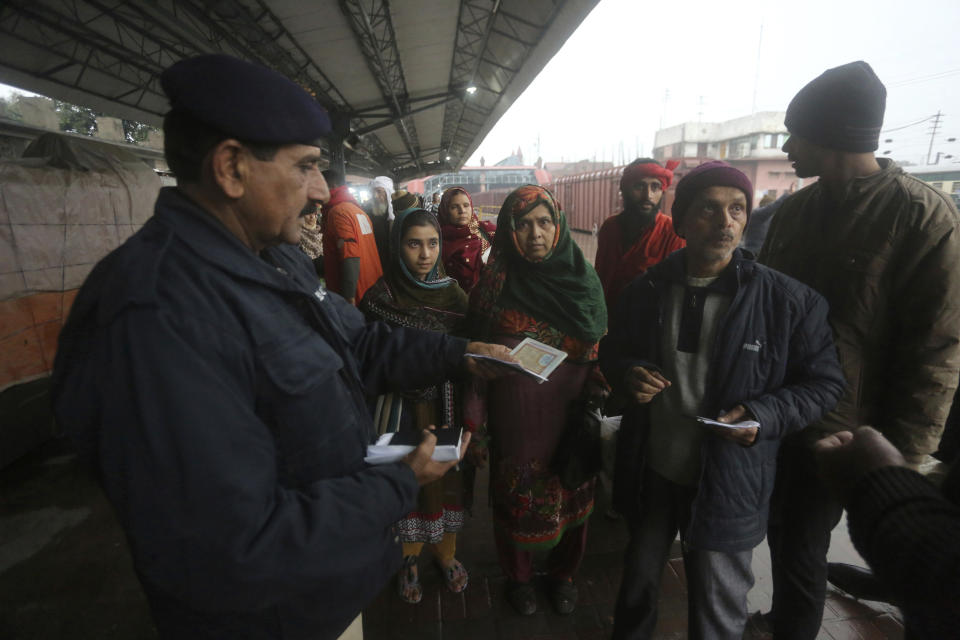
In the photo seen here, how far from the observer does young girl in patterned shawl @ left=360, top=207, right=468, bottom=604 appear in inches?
84.4

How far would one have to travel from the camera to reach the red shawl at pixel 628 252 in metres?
3.19

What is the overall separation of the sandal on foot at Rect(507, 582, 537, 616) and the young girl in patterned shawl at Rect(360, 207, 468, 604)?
268 millimetres

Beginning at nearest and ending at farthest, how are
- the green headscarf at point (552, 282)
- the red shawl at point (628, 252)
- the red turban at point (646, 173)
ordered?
the green headscarf at point (552, 282), the red shawl at point (628, 252), the red turban at point (646, 173)

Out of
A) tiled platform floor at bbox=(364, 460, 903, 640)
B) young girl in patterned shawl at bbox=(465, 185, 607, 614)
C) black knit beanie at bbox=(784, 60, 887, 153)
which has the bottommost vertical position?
tiled platform floor at bbox=(364, 460, 903, 640)

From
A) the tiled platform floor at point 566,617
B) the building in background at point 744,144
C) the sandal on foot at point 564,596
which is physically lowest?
the tiled platform floor at point 566,617

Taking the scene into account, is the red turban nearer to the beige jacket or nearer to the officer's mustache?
the beige jacket

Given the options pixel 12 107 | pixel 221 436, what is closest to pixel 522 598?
pixel 221 436

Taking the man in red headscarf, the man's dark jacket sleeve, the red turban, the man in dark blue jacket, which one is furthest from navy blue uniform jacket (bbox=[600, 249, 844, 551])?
the red turban

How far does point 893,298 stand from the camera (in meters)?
1.54

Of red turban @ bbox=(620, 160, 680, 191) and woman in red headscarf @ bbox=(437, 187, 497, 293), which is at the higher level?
red turban @ bbox=(620, 160, 680, 191)

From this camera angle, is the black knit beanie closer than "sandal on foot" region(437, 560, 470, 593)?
Yes

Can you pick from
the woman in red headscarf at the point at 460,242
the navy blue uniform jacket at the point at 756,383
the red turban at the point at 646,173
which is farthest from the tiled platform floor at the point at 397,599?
the red turban at the point at 646,173

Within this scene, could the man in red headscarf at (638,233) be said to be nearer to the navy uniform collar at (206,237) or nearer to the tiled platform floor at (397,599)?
the tiled platform floor at (397,599)

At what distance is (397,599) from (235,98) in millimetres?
2285
